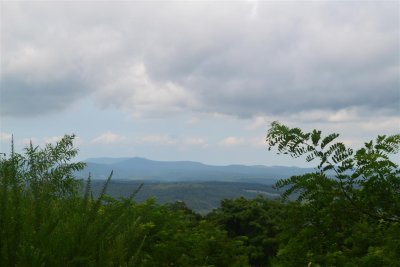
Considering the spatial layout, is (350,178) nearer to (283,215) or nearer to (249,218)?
(283,215)

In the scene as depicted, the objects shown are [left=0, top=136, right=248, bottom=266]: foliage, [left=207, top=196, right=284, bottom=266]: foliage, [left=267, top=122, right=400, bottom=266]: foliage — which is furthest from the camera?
[left=207, top=196, right=284, bottom=266]: foliage

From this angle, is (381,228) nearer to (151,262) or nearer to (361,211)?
(361,211)

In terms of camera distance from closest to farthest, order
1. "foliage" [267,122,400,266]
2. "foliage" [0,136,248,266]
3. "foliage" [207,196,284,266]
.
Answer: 1. "foliage" [0,136,248,266]
2. "foliage" [267,122,400,266]
3. "foliage" [207,196,284,266]

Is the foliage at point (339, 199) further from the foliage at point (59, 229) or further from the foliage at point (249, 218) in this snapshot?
the foliage at point (249, 218)

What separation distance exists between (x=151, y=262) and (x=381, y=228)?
17.5ft

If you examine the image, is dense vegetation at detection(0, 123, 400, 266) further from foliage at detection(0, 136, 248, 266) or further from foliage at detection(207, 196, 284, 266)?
foliage at detection(207, 196, 284, 266)

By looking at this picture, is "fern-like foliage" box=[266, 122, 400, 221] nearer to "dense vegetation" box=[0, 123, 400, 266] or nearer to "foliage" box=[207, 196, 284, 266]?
"dense vegetation" box=[0, 123, 400, 266]

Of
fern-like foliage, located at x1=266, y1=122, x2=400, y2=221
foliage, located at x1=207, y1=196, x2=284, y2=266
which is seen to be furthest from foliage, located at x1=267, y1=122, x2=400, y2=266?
foliage, located at x1=207, y1=196, x2=284, y2=266

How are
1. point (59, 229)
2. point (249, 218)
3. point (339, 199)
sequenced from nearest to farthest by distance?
point (59, 229), point (339, 199), point (249, 218)

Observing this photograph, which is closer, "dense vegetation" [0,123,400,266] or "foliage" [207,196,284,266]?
"dense vegetation" [0,123,400,266]

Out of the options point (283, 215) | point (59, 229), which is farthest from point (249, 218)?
point (59, 229)

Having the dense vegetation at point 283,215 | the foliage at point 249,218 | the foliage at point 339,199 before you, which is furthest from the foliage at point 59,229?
the foliage at point 249,218

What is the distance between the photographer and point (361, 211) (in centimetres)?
450

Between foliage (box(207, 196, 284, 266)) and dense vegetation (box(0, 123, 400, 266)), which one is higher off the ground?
dense vegetation (box(0, 123, 400, 266))
